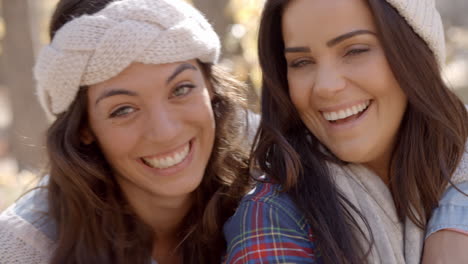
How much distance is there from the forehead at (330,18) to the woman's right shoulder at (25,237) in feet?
4.84

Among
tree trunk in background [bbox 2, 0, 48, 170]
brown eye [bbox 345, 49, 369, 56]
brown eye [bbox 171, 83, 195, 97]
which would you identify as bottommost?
tree trunk in background [bbox 2, 0, 48, 170]

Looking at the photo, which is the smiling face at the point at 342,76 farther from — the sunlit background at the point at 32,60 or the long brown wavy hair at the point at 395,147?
the sunlit background at the point at 32,60

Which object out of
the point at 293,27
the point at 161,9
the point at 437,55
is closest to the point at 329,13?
the point at 293,27

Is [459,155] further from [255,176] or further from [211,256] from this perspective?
[211,256]

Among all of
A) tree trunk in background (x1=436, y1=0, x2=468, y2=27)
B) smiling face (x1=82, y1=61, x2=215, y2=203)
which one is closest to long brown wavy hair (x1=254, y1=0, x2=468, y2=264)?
smiling face (x1=82, y1=61, x2=215, y2=203)

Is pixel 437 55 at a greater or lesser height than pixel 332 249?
greater

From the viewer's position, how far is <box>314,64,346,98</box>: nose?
7.71ft

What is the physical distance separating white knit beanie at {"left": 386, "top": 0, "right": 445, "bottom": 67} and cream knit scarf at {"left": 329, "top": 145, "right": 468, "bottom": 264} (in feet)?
1.72

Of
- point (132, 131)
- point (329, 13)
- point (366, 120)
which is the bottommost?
point (132, 131)

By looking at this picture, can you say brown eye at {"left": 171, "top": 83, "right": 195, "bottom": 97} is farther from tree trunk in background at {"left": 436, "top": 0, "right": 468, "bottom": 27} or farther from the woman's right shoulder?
tree trunk in background at {"left": 436, "top": 0, "right": 468, "bottom": 27}

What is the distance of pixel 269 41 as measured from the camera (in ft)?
8.64

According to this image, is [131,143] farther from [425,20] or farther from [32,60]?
[32,60]

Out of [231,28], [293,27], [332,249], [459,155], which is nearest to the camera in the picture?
[332,249]

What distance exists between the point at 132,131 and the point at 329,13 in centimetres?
97
